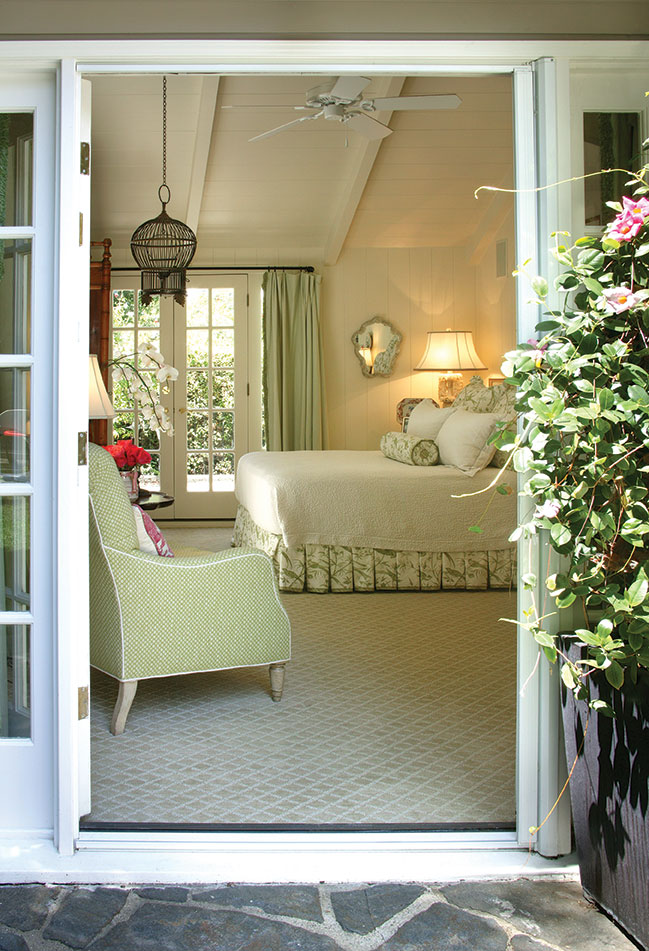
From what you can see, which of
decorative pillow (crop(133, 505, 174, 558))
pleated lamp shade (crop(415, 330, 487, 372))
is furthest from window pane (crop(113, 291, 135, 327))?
decorative pillow (crop(133, 505, 174, 558))

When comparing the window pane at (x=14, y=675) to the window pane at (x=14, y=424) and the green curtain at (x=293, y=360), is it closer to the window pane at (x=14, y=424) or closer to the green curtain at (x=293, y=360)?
the window pane at (x=14, y=424)

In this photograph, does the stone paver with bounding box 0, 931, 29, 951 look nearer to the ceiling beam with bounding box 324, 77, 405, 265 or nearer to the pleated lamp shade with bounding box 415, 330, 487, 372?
the ceiling beam with bounding box 324, 77, 405, 265

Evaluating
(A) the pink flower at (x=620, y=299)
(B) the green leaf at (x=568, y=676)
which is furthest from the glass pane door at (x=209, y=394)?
(A) the pink flower at (x=620, y=299)

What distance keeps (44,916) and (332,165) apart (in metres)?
6.13

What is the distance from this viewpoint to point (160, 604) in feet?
10.5

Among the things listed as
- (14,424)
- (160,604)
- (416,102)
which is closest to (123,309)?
(416,102)

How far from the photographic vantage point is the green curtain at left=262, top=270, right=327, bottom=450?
8.26 metres

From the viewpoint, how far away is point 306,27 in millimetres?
2391

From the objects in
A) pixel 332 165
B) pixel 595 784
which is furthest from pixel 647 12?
pixel 332 165

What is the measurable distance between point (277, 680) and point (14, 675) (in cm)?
131

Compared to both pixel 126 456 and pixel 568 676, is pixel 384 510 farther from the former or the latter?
pixel 568 676

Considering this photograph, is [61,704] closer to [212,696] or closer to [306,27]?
[212,696]

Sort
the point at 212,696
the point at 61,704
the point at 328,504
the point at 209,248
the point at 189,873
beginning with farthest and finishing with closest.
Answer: the point at 209,248 < the point at 328,504 < the point at 212,696 < the point at 61,704 < the point at 189,873

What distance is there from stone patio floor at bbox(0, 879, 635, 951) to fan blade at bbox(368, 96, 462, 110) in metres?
3.80
